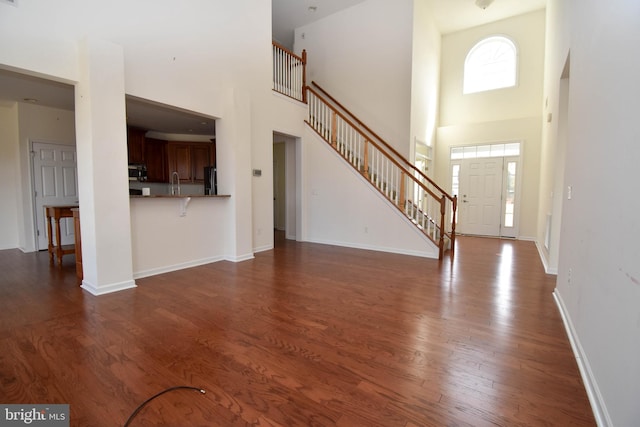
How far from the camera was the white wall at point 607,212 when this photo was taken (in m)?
1.28

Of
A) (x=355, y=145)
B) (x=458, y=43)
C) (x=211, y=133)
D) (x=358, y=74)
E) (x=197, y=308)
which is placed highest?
(x=458, y=43)

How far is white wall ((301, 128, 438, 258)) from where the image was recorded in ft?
17.3

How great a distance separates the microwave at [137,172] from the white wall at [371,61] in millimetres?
4627

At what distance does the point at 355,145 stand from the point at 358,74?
1.87 meters

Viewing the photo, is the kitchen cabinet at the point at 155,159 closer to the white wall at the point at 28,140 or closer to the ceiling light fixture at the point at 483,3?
the white wall at the point at 28,140

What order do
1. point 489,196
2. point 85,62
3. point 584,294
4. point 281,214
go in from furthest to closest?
point 281,214, point 489,196, point 85,62, point 584,294

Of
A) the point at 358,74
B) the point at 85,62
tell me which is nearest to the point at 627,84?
the point at 85,62

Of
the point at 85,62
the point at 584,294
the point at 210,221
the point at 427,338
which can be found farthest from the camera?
the point at 210,221

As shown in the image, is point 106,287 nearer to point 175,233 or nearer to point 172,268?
point 172,268

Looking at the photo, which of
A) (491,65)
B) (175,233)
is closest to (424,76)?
(491,65)

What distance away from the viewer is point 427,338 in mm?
2271

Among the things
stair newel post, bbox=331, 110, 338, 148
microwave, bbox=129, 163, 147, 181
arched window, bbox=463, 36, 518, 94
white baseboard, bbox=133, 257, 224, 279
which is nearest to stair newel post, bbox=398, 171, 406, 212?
stair newel post, bbox=331, 110, 338, 148

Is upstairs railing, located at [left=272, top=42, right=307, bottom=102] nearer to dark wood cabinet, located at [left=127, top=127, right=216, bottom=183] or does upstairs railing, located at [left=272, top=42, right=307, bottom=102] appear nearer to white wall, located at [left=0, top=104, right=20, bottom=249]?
dark wood cabinet, located at [left=127, top=127, right=216, bottom=183]

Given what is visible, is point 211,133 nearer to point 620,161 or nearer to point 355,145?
point 355,145
